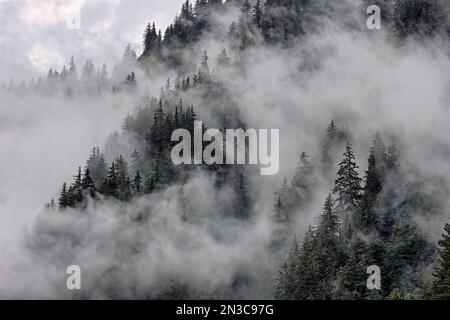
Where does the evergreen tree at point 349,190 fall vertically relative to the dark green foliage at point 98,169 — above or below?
below

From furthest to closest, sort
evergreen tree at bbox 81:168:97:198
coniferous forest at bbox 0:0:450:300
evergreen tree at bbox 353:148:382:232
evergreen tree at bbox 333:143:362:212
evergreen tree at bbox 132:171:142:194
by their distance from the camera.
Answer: evergreen tree at bbox 132:171:142:194, evergreen tree at bbox 81:168:97:198, evergreen tree at bbox 333:143:362:212, evergreen tree at bbox 353:148:382:232, coniferous forest at bbox 0:0:450:300

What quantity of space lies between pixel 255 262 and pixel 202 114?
6440 cm

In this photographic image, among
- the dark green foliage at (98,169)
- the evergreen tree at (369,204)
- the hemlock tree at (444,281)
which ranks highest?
the dark green foliage at (98,169)

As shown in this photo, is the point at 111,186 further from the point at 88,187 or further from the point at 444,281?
the point at 444,281

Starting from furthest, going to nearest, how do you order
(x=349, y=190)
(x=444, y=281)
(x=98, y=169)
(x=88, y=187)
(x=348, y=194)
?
(x=98, y=169) < (x=88, y=187) < (x=349, y=190) < (x=348, y=194) < (x=444, y=281)

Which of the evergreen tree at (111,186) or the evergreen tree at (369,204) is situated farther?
the evergreen tree at (111,186)

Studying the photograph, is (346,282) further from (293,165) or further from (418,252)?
(293,165)

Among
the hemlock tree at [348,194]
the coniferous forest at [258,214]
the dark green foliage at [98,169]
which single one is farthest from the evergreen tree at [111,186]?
the hemlock tree at [348,194]

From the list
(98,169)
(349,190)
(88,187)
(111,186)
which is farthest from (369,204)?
(98,169)

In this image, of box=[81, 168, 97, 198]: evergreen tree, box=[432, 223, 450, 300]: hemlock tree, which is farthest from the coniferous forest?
box=[432, 223, 450, 300]: hemlock tree

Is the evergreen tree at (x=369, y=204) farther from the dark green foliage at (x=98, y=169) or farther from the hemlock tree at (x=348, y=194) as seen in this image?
the dark green foliage at (x=98, y=169)

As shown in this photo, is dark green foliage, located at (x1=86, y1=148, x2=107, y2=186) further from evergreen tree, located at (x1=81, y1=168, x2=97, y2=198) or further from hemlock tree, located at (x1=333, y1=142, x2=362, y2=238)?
hemlock tree, located at (x1=333, y1=142, x2=362, y2=238)

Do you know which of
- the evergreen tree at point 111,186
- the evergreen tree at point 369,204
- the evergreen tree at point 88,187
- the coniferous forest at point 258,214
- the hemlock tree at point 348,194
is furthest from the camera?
the evergreen tree at point 111,186
